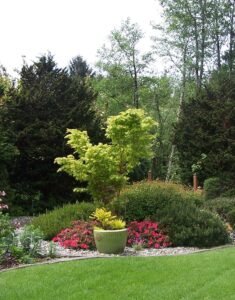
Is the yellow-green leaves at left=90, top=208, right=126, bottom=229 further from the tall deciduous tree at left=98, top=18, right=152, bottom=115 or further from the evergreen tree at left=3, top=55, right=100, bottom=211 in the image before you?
the tall deciduous tree at left=98, top=18, right=152, bottom=115

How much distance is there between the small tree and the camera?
9.98m

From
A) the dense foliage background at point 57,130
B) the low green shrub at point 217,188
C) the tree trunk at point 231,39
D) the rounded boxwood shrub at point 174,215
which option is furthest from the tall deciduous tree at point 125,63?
the rounded boxwood shrub at point 174,215

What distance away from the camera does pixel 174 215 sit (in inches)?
412

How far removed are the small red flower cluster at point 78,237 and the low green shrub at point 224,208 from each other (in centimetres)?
392

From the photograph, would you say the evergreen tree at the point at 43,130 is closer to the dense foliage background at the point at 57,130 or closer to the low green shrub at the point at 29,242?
the dense foliage background at the point at 57,130

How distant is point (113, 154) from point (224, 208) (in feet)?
13.2

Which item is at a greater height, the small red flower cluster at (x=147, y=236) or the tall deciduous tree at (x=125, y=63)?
the tall deciduous tree at (x=125, y=63)

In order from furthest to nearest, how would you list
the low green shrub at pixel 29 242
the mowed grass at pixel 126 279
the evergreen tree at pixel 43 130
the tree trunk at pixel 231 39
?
the tree trunk at pixel 231 39 < the evergreen tree at pixel 43 130 < the low green shrub at pixel 29 242 < the mowed grass at pixel 126 279

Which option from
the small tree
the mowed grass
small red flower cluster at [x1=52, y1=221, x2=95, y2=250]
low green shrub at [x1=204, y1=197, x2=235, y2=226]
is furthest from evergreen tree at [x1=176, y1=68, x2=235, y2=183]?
the mowed grass

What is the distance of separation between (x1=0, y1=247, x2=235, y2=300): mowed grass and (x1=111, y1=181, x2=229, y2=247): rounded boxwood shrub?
2420mm

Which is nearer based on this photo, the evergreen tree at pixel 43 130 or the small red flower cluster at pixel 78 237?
the small red flower cluster at pixel 78 237

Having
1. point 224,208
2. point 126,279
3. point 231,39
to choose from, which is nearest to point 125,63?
point 231,39

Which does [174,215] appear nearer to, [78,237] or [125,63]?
[78,237]

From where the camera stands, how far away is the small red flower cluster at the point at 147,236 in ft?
31.9
